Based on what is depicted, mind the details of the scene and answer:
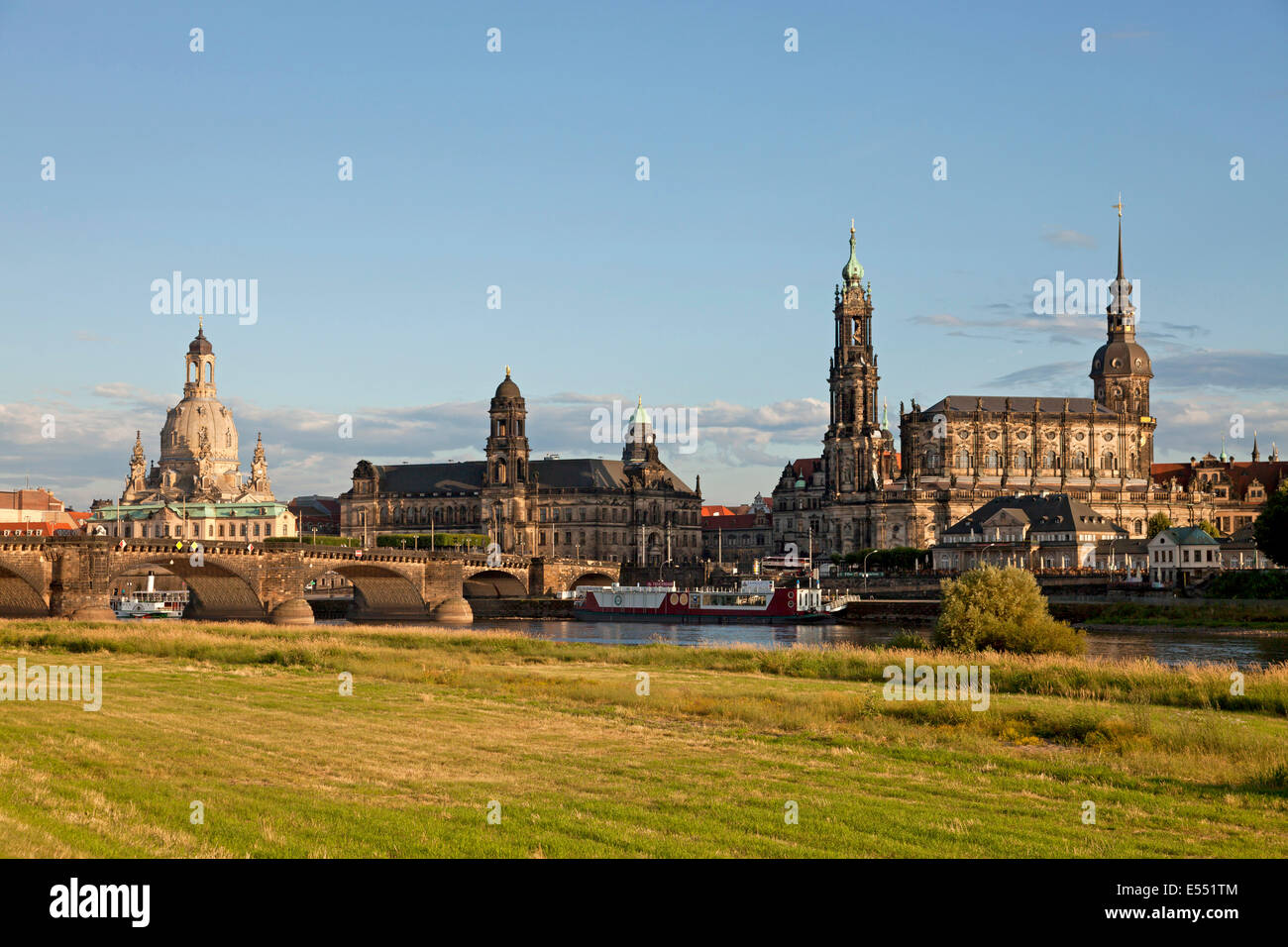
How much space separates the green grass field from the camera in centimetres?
1268

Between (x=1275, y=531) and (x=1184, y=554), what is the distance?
16713mm

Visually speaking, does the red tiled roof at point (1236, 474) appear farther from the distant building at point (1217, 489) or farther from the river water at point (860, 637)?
the river water at point (860, 637)

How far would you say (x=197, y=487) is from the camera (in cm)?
17488

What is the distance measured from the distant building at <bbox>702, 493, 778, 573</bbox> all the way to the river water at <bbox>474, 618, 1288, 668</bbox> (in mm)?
70698

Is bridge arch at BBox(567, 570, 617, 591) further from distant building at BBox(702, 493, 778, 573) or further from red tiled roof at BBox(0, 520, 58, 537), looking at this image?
red tiled roof at BBox(0, 520, 58, 537)

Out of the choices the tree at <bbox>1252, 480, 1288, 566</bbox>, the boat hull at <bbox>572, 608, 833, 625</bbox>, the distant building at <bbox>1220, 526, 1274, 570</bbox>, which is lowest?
the boat hull at <bbox>572, 608, 833, 625</bbox>

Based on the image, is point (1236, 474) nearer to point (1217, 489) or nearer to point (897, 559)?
point (1217, 489)

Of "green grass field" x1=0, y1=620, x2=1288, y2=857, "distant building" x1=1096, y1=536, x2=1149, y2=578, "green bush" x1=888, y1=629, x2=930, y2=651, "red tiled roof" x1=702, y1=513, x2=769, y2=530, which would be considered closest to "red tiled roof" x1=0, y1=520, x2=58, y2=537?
"red tiled roof" x1=702, y1=513, x2=769, y2=530

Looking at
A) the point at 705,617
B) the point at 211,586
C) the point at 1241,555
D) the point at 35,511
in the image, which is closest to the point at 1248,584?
Answer: the point at 1241,555

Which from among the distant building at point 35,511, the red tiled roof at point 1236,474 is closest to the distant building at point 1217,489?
the red tiled roof at point 1236,474

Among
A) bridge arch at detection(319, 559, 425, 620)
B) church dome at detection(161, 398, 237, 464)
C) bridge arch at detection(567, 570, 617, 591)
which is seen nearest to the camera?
bridge arch at detection(319, 559, 425, 620)

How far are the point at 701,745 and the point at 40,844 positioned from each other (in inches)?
393

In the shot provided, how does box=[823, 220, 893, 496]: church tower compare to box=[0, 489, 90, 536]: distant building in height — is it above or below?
above

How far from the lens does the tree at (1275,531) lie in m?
77.2
